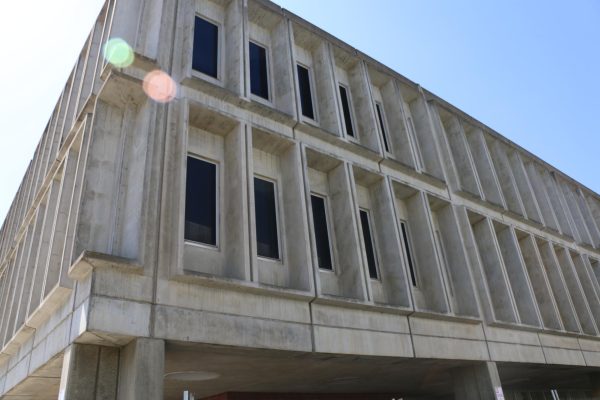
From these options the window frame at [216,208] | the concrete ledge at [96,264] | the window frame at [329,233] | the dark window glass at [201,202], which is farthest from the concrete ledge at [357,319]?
the concrete ledge at [96,264]

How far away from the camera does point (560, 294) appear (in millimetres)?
18125

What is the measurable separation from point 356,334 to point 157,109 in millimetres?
6416

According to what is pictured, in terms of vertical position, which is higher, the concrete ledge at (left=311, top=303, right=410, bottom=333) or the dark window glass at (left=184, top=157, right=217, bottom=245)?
the dark window glass at (left=184, top=157, right=217, bottom=245)

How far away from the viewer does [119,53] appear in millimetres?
10172

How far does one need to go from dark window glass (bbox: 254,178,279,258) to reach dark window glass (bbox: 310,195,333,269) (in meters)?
1.35

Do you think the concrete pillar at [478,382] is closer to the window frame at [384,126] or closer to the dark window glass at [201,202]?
the window frame at [384,126]

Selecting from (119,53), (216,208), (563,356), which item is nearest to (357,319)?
(216,208)

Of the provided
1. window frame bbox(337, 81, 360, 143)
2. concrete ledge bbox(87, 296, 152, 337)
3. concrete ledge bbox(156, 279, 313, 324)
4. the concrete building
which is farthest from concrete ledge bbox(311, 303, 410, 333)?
window frame bbox(337, 81, 360, 143)

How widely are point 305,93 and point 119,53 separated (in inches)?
220

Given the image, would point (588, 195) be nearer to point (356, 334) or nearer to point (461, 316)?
point (461, 316)

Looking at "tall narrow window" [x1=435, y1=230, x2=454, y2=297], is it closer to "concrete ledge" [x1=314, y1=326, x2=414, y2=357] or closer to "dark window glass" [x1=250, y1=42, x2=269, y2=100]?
"concrete ledge" [x1=314, y1=326, x2=414, y2=357]

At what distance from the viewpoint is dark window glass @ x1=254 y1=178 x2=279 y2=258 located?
10492mm

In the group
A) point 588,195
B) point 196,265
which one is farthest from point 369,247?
point 588,195

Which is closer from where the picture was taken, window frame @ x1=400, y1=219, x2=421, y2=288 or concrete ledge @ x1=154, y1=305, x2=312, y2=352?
concrete ledge @ x1=154, y1=305, x2=312, y2=352
